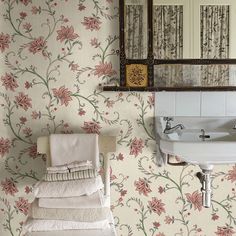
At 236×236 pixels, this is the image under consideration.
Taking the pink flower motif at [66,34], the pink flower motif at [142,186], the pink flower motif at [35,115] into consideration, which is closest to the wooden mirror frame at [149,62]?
the pink flower motif at [66,34]

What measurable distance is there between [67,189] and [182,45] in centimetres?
89

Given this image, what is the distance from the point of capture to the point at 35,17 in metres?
2.03

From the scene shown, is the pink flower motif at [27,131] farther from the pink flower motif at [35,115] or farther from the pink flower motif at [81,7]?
the pink flower motif at [81,7]

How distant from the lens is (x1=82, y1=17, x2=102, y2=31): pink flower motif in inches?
80.0

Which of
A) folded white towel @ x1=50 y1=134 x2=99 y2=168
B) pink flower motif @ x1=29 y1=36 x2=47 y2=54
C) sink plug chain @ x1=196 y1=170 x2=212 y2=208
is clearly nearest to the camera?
sink plug chain @ x1=196 y1=170 x2=212 y2=208

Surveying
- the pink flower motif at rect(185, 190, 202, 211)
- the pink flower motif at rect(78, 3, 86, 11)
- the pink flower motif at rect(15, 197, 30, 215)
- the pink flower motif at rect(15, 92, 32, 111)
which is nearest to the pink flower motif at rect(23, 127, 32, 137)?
the pink flower motif at rect(15, 92, 32, 111)

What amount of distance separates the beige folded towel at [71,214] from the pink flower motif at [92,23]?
881mm

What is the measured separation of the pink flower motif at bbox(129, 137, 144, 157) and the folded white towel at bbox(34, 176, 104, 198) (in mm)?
378

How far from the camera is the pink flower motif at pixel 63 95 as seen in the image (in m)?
2.07

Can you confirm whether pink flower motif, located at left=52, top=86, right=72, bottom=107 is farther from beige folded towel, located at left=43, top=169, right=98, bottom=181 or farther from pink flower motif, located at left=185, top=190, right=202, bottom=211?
pink flower motif, located at left=185, top=190, right=202, bottom=211

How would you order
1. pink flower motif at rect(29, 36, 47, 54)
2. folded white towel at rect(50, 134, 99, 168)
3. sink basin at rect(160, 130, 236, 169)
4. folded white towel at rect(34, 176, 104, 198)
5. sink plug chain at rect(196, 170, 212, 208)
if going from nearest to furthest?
sink basin at rect(160, 130, 236, 169) → folded white towel at rect(34, 176, 104, 198) → sink plug chain at rect(196, 170, 212, 208) → folded white towel at rect(50, 134, 99, 168) → pink flower motif at rect(29, 36, 47, 54)

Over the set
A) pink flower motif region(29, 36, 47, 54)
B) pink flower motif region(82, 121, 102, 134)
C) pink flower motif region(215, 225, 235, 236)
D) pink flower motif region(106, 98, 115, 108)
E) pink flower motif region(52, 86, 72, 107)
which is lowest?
pink flower motif region(215, 225, 235, 236)

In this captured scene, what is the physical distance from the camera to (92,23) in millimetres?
2035

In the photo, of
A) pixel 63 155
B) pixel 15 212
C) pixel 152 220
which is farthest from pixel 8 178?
pixel 152 220
